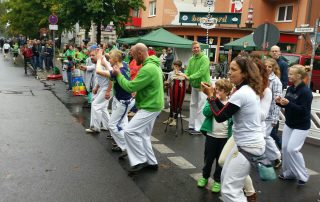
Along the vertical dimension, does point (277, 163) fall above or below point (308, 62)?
below

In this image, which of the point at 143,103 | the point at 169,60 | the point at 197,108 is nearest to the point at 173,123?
the point at 197,108

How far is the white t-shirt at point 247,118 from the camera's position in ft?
11.6

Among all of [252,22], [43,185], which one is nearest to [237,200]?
[43,185]

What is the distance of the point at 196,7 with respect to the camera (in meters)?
37.6

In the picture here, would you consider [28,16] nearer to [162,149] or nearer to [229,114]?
[162,149]

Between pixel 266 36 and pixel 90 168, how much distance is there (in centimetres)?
551

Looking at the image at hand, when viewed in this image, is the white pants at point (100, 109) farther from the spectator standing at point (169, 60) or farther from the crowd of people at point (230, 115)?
the spectator standing at point (169, 60)

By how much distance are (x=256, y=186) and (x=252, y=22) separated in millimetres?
28123

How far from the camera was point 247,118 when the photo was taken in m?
3.62

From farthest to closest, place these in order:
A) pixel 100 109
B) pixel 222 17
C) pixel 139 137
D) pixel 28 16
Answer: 1. pixel 28 16
2. pixel 222 17
3. pixel 100 109
4. pixel 139 137

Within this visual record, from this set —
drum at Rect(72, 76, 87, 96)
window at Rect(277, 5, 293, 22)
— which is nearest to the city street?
drum at Rect(72, 76, 87, 96)

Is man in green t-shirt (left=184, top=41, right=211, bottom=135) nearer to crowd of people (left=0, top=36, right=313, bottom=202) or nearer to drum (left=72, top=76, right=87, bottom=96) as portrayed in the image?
crowd of people (left=0, top=36, right=313, bottom=202)

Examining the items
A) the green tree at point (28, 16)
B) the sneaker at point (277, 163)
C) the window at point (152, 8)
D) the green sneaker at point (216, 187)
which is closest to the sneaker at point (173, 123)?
the sneaker at point (277, 163)

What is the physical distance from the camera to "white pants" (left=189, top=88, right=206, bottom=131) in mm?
8755
